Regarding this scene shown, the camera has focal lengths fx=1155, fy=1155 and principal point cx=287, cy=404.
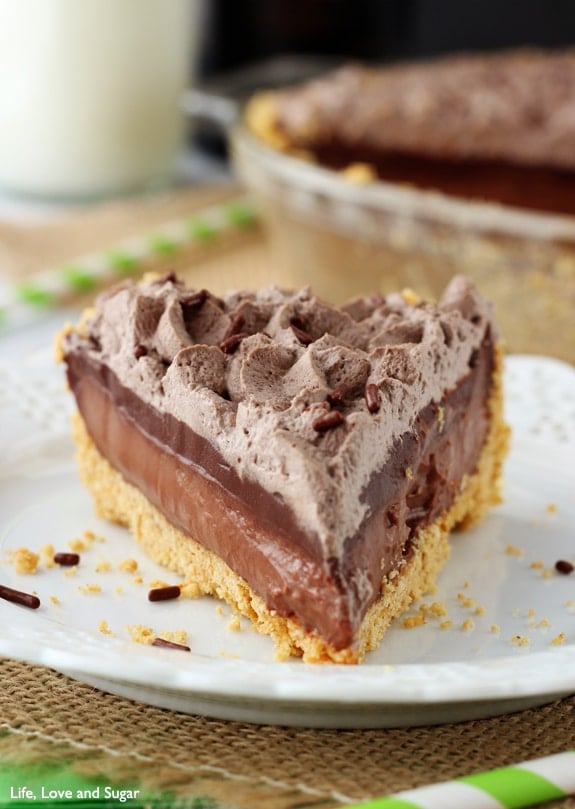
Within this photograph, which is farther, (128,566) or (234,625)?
(128,566)

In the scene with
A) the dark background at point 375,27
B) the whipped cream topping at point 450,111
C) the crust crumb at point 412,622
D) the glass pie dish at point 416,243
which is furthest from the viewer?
the dark background at point 375,27

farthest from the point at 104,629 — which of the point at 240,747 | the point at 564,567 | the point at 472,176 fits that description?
the point at 472,176

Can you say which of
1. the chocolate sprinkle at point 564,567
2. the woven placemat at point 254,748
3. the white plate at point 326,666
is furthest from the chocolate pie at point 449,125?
the woven placemat at point 254,748

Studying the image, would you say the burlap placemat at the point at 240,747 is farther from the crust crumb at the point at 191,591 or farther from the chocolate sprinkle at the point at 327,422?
the chocolate sprinkle at the point at 327,422

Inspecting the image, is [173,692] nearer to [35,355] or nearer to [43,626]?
[43,626]

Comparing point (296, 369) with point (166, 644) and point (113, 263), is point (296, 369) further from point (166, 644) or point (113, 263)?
point (113, 263)

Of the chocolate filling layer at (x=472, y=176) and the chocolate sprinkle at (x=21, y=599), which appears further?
the chocolate filling layer at (x=472, y=176)
